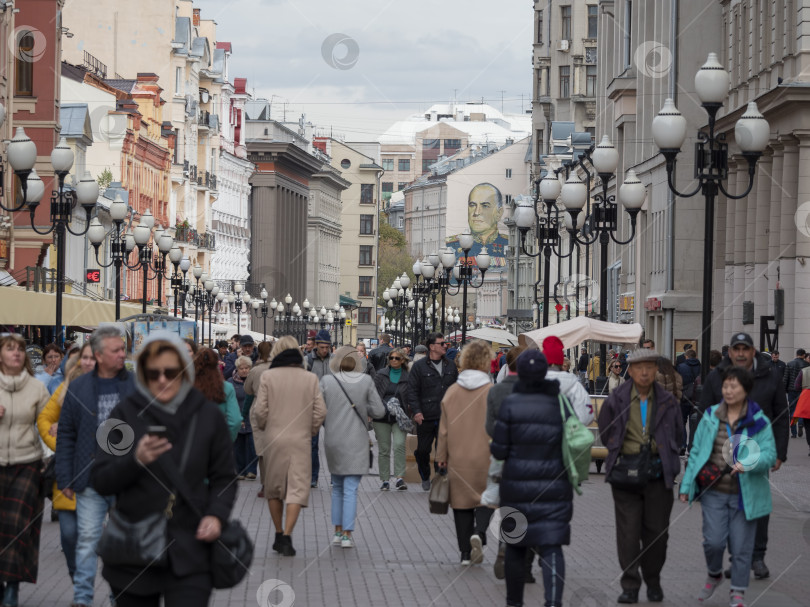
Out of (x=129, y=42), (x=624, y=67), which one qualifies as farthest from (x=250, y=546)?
(x=129, y=42)

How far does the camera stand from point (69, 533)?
36.3 feet

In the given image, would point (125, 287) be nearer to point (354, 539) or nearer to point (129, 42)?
point (129, 42)

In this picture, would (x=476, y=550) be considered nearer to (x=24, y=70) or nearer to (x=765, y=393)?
(x=765, y=393)

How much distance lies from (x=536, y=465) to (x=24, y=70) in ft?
138

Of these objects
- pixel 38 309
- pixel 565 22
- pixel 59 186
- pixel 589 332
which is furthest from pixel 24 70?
pixel 565 22

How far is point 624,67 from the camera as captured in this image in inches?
2237

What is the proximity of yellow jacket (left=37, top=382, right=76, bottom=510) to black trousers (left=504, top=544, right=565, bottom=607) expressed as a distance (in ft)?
9.41

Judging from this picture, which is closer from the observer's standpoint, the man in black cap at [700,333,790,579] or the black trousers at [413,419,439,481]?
the man in black cap at [700,333,790,579]

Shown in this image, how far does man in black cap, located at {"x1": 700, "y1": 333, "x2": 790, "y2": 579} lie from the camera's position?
1255cm

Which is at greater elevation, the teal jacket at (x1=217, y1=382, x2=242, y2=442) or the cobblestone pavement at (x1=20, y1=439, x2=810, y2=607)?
the teal jacket at (x1=217, y1=382, x2=242, y2=442)

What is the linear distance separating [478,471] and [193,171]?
87174mm

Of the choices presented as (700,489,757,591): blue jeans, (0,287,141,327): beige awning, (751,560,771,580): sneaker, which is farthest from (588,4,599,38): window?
(700,489,757,591): blue jeans

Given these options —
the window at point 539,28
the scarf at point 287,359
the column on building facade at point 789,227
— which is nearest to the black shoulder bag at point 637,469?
the scarf at point 287,359

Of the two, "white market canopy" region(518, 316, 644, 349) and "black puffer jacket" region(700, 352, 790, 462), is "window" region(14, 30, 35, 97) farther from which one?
"black puffer jacket" region(700, 352, 790, 462)
